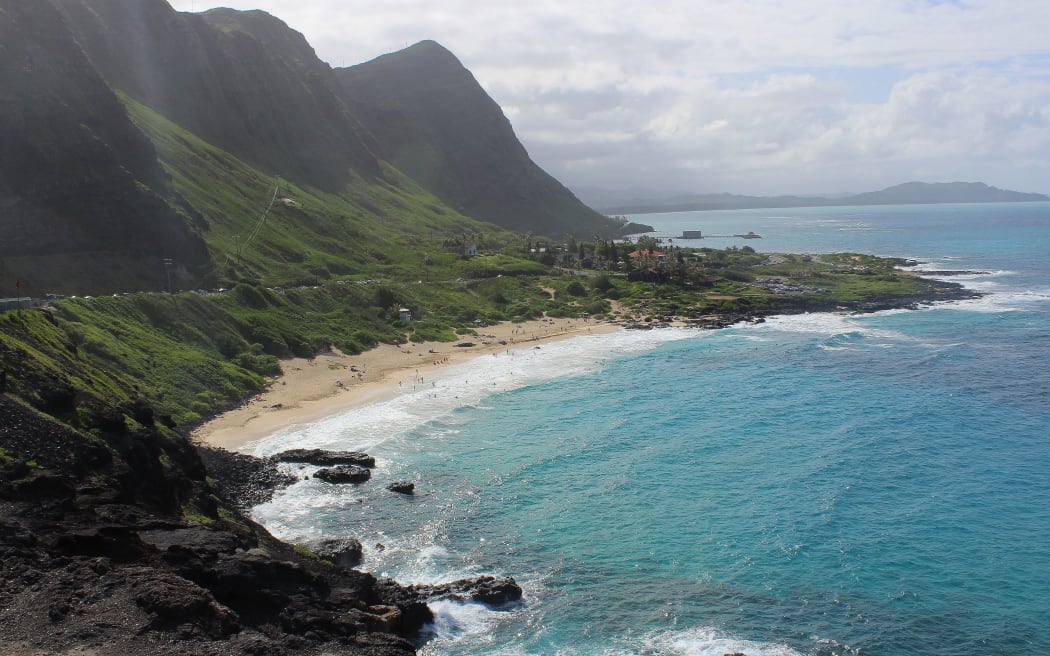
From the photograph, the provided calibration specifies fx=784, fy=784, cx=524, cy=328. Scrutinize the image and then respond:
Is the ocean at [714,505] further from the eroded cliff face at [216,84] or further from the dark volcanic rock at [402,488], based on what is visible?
the eroded cliff face at [216,84]

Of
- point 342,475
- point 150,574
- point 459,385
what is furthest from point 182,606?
point 459,385

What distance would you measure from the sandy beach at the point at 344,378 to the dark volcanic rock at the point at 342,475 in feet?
24.1

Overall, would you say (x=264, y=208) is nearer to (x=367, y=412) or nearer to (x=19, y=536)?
(x=367, y=412)

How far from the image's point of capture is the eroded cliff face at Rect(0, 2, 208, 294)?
223ft

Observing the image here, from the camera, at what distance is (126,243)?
246 feet

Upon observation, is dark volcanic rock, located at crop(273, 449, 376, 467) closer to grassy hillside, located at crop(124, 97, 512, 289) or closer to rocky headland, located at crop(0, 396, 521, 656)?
rocky headland, located at crop(0, 396, 521, 656)

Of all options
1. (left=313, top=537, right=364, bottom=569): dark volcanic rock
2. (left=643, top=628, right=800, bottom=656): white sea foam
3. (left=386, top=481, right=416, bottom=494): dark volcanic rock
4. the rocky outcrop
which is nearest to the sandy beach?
(left=386, top=481, right=416, bottom=494): dark volcanic rock

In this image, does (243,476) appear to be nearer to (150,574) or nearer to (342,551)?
(342,551)

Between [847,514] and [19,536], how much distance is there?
34.3 metres

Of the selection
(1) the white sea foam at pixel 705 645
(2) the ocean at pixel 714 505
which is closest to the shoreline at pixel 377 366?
(2) the ocean at pixel 714 505

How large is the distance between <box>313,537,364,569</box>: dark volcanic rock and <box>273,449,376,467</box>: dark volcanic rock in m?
10.5

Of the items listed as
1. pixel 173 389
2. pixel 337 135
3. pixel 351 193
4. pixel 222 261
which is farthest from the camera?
pixel 337 135

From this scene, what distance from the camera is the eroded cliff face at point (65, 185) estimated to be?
6794 centimetres

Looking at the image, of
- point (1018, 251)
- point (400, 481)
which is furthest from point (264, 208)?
point (1018, 251)
